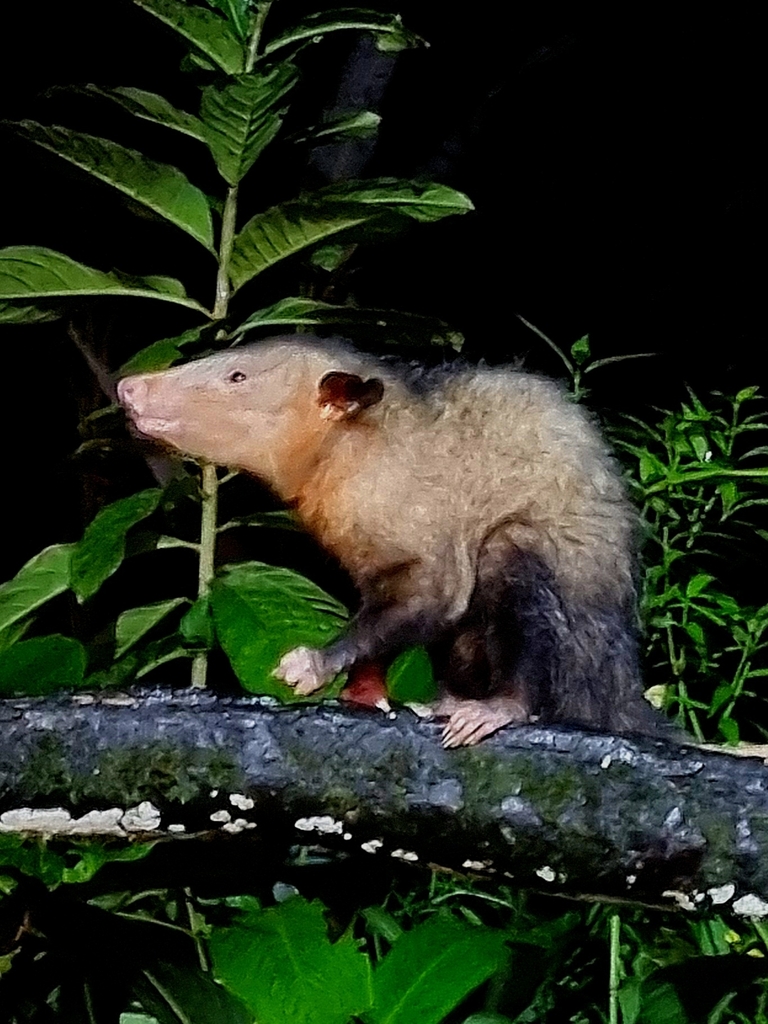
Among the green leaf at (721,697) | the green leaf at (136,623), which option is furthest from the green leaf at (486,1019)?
the green leaf at (136,623)

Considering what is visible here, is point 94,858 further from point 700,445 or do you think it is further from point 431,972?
point 700,445

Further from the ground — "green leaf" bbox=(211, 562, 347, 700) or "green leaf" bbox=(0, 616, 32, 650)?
"green leaf" bbox=(211, 562, 347, 700)

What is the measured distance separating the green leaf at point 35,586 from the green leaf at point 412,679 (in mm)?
414

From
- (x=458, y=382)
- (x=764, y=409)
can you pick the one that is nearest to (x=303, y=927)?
(x=458, y=382)

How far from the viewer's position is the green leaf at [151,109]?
61.9 inches

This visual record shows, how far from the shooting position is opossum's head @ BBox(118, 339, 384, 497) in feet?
5.18

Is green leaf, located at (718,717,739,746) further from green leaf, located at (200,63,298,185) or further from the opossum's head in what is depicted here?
green leaf, located at (200,63,298,185)

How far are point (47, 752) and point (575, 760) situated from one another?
0.41 m

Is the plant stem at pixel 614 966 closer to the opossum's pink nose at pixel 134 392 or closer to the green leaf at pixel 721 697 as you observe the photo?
the green leaf at pixel 721 697

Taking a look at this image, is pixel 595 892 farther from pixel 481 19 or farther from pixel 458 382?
pixel 481 19

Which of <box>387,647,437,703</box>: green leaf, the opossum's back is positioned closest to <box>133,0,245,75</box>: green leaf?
the opossum's back

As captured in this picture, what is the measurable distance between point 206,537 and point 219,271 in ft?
0.97

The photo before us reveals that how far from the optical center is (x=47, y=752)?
1160mm

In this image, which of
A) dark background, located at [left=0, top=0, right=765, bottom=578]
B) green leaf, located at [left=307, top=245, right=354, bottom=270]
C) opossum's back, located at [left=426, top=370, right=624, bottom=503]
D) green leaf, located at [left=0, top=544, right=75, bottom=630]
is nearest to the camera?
opossum's back, located at [left=426, top=370, right=624, bottom=503]
